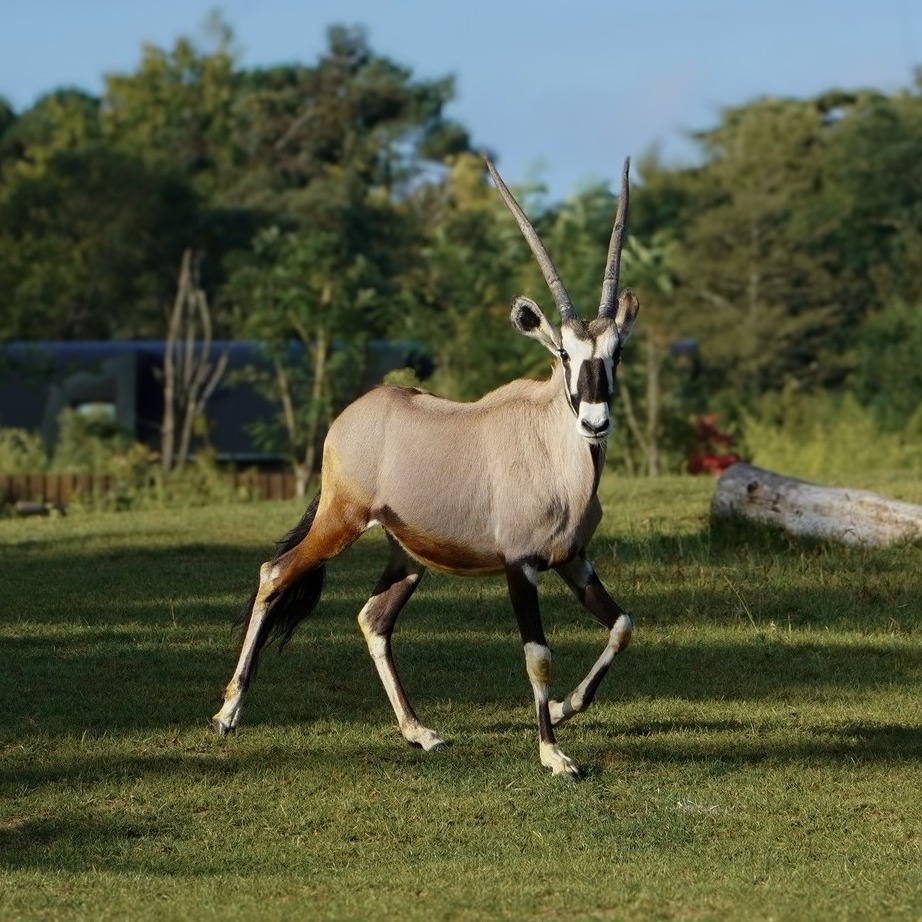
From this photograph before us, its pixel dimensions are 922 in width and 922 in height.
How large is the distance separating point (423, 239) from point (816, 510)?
124 ft

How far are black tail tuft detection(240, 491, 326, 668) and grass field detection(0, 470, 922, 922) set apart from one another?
1.37 ft

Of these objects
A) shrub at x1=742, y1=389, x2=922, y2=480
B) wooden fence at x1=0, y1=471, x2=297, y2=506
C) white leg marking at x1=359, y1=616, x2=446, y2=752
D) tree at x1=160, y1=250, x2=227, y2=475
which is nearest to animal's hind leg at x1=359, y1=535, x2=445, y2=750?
white leg marking at x1=359, y1=616, x2=446, y2=752

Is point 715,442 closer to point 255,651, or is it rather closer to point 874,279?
point 255,651

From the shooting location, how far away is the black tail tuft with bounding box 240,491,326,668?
27.8 ft

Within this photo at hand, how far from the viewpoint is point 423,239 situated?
50.1m

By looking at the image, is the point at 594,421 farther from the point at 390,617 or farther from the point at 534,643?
the point at 390,617

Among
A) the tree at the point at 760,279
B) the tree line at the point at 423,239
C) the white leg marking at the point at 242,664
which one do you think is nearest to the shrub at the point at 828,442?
the tree line at the point at 423,239

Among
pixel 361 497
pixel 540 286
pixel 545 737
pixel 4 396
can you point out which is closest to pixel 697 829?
pixel 545 737

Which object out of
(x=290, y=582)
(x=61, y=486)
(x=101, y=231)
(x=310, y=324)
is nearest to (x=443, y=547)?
(x=290, y=582)

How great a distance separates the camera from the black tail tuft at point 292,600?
27.8ft

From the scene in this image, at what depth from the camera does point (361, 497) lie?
8.25 metres

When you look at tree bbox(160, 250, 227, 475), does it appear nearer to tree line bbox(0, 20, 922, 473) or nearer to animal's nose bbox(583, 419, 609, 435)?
tree line bbox(0, 20, 922, 473)

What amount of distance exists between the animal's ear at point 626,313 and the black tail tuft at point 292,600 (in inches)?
65.9

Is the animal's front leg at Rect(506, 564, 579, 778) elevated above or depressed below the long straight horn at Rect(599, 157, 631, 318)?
below
